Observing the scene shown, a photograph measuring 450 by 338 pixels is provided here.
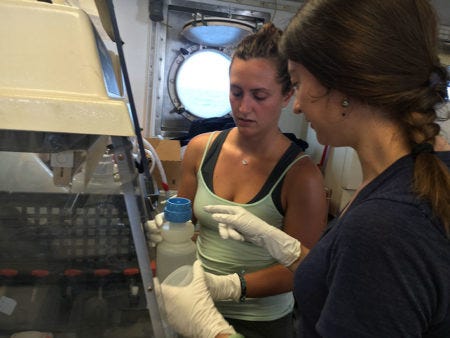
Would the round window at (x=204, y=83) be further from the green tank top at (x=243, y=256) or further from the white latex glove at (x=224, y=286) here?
the white latex glove at (x=224, y=286)

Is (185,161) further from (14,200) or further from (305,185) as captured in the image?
(14,200)

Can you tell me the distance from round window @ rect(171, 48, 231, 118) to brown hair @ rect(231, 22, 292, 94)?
4.64 ft

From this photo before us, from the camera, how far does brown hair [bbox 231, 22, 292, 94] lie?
103 cm

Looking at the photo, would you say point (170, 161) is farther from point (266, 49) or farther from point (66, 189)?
point (66, 189)

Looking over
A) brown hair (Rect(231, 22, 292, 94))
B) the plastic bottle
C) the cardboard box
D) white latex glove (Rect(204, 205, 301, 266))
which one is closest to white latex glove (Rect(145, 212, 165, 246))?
the plastic bottle

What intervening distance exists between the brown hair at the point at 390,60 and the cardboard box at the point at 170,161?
160cm

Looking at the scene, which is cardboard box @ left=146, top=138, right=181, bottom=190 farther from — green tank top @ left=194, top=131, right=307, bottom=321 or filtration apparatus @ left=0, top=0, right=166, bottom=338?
filtration apparatus @ left=0, top=0, right=166, bottom=338

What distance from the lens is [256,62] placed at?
40.5 inches

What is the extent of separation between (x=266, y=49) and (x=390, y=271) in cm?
81

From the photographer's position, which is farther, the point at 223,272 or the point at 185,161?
the point at 185,161

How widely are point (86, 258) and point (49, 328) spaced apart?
14cm

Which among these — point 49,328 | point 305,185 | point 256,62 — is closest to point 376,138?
point 305,185

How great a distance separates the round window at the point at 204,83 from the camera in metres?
2.41

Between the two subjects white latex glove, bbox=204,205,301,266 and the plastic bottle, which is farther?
white latex glove, bbox=204,205,301,266
